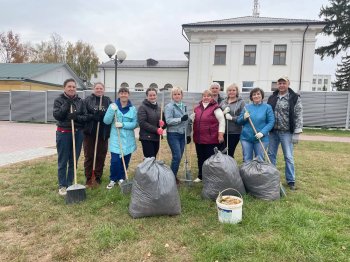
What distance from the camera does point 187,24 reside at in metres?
21.8

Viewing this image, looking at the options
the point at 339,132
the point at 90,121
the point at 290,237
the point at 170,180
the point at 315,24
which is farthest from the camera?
the point at 315,24

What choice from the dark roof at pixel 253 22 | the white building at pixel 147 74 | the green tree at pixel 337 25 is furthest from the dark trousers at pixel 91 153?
the white building at pixel 147 74

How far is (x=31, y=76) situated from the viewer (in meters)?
22.2

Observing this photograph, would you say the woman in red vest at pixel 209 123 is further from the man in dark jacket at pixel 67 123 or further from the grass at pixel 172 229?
the man in dark jacket at pixel 67 123

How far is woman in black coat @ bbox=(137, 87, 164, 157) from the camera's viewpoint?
445cm

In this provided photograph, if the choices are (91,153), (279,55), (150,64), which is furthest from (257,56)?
(91,153)

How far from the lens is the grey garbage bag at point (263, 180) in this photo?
4.11 metres

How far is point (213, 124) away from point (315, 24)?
19.7m

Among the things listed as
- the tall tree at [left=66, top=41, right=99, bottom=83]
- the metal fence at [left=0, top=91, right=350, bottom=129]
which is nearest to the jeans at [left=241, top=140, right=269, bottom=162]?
the metal fence at [left=0, top=91, right=350, bottom=129]

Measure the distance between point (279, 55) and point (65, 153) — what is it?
21.0 metres

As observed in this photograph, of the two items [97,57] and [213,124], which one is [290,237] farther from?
[97,57]

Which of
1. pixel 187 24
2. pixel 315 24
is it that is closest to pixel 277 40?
pixel 315 24

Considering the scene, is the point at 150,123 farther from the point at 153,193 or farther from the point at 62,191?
the point at 62,191

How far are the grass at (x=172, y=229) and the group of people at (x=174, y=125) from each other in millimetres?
528
